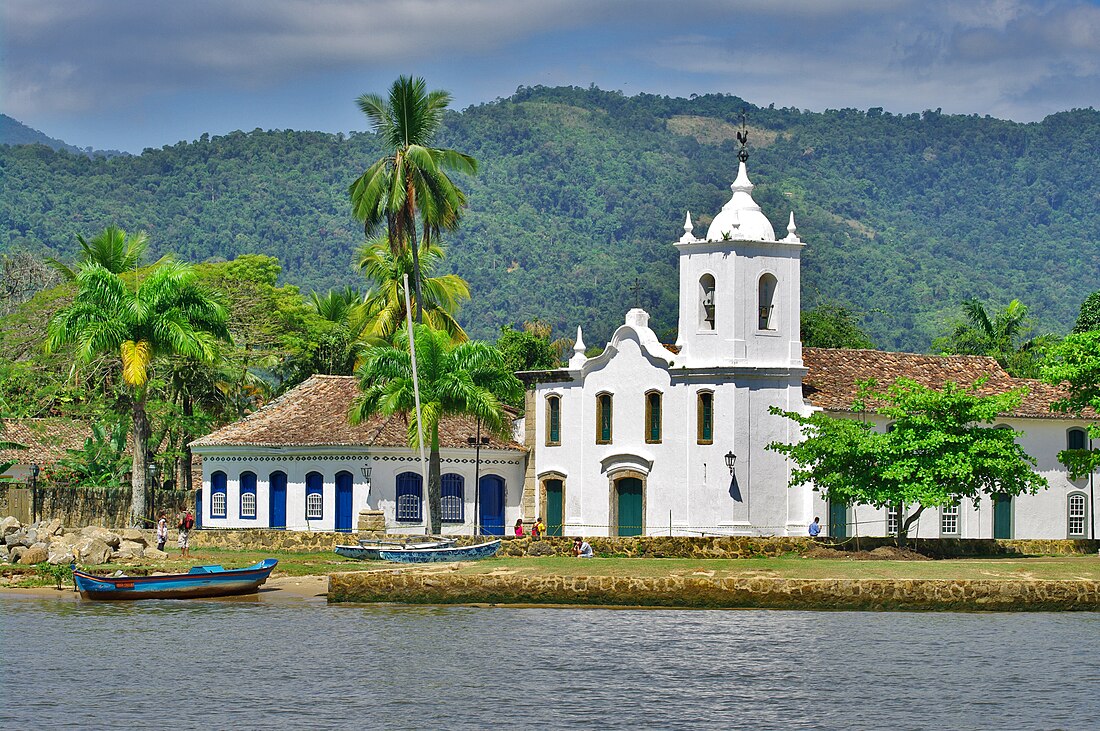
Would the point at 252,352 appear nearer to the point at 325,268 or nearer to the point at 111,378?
the point at 111,378

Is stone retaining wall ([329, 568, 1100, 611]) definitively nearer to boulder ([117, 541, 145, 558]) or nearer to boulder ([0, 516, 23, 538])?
boulder ([117, 541, 145, 558])

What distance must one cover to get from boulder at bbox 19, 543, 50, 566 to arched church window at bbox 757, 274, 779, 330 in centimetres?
2218

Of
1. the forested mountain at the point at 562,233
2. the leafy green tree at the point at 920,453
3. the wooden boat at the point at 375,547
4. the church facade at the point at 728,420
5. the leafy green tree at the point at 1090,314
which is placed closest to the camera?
the leafy green tree at the point at 920,453

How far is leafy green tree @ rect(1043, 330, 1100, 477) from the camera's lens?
163 feet

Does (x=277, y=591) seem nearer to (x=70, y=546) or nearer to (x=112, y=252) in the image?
(x=70, y=546)

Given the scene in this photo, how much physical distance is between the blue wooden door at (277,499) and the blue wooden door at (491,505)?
6522 millimetres

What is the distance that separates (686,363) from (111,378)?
79.7 feet

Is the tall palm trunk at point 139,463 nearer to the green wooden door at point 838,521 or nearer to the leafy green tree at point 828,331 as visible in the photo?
the green wooden door at point 838,521

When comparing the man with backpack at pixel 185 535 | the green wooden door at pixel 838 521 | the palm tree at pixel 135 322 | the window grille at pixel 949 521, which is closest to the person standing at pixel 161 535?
the man with backpack at pixel 185 535

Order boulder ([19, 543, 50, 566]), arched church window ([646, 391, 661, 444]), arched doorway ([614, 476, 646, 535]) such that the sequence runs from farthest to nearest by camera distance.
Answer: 1. arched doorway ([614, 476, 646, 535])
2. arched church window ([646, 391, 661, 444])
3. boulder ([19, 543, 50, 566])

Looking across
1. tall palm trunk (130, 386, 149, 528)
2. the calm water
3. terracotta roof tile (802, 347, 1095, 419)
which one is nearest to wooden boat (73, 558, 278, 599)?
the calm water

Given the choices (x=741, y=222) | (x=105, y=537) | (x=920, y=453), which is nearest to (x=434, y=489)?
(x=105, y=537)

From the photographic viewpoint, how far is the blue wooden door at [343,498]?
5688 cm

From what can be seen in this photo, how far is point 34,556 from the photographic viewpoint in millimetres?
49781
